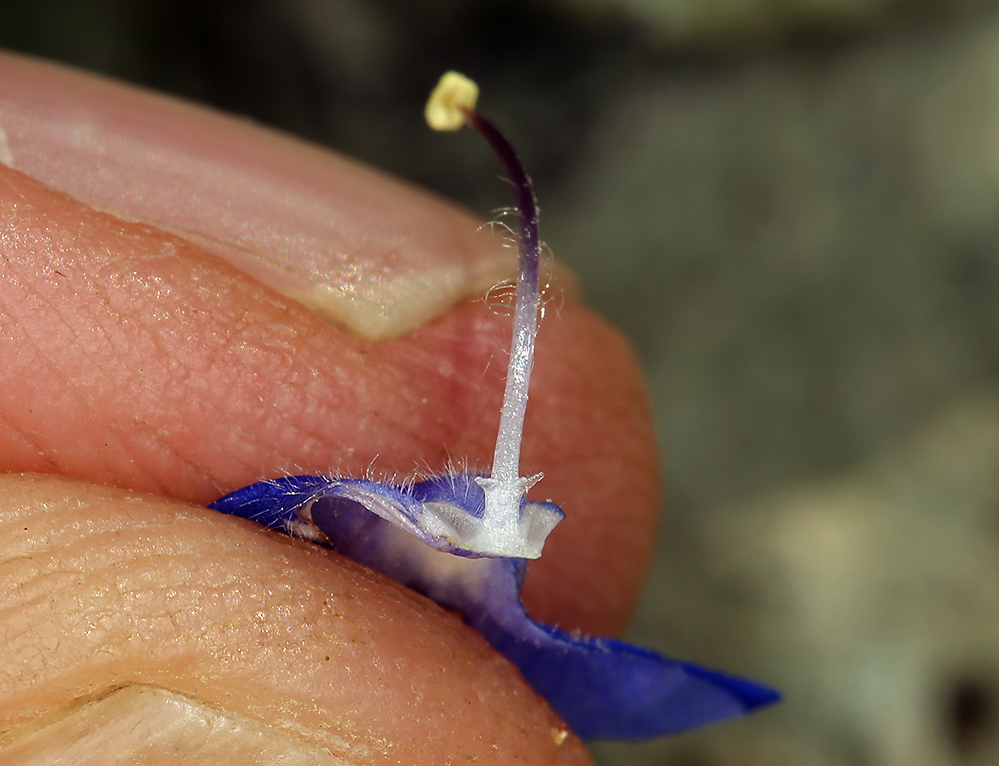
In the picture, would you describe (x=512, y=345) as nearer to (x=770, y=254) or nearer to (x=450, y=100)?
(x=450, y=100)

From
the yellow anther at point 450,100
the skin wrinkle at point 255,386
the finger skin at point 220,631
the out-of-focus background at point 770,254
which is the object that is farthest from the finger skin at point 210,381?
the out-of-focus background at point 770,254

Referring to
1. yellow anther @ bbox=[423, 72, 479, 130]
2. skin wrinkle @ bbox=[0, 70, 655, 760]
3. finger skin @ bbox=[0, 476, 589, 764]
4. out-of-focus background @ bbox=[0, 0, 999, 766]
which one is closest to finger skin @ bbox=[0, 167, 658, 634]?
skin wrinkle @ bbox=[0, 70, 655, 760]

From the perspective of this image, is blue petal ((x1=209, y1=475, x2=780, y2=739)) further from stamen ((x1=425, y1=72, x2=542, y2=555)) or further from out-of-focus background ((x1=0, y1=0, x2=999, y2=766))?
out-of-focus background ((x1=0, y1=0, x2=999, y2=766))

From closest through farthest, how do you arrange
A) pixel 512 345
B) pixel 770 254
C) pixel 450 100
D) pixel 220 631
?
pixel 220 631
pixel 512 345
pixel 450 100
pixel 770 254

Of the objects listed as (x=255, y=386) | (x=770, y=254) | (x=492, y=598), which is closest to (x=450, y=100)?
(x=255, y=386)

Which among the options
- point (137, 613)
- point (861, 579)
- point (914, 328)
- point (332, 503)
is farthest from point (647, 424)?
point (914, 328)

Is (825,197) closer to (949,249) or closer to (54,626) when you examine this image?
(949,249)
